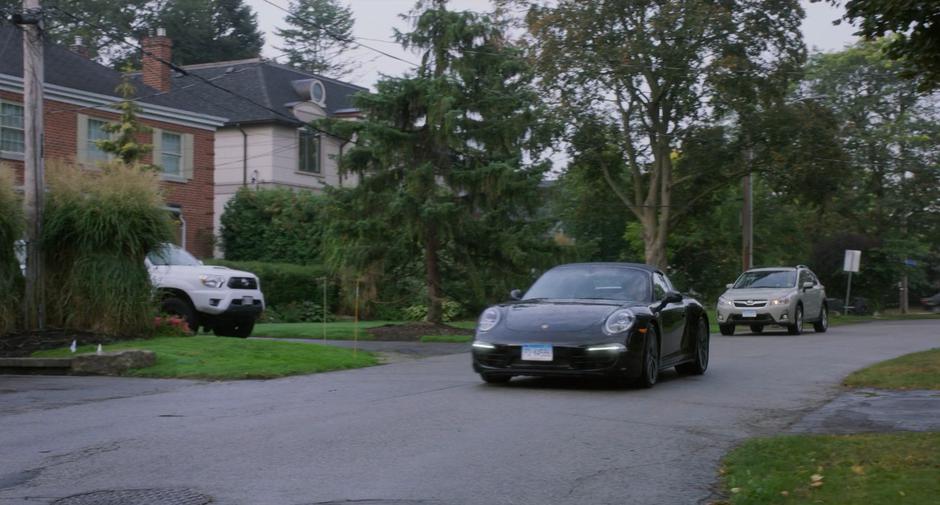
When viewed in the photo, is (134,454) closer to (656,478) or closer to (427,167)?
(656,478)

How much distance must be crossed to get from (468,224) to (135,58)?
46400 millimetres

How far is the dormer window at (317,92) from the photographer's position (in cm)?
4350

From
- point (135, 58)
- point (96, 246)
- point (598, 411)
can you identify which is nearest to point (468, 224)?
point (96, 246)

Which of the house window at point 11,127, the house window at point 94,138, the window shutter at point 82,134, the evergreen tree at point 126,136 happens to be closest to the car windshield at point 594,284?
the evergreen tree at point 126,136

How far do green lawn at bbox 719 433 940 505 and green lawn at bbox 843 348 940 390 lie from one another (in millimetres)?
4726

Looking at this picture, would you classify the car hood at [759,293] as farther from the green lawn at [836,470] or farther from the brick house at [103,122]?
the green lawn at [836,470]

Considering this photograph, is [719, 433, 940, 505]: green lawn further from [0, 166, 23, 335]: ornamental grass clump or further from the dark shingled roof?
the dark shingled roof

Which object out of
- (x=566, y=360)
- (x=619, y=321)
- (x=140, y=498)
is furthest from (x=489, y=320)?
(x=140, y=498)

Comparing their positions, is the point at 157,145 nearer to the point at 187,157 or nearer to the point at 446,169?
the point at 187,157

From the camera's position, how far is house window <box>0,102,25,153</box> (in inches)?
1180

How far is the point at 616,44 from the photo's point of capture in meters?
31.3

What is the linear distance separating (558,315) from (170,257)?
9.13 m

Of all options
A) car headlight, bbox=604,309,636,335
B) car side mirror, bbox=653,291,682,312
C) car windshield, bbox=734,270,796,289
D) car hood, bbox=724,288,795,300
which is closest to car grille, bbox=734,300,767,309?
car hood, bbox=724,288,795,300

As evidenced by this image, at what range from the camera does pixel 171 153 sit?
116 feet
